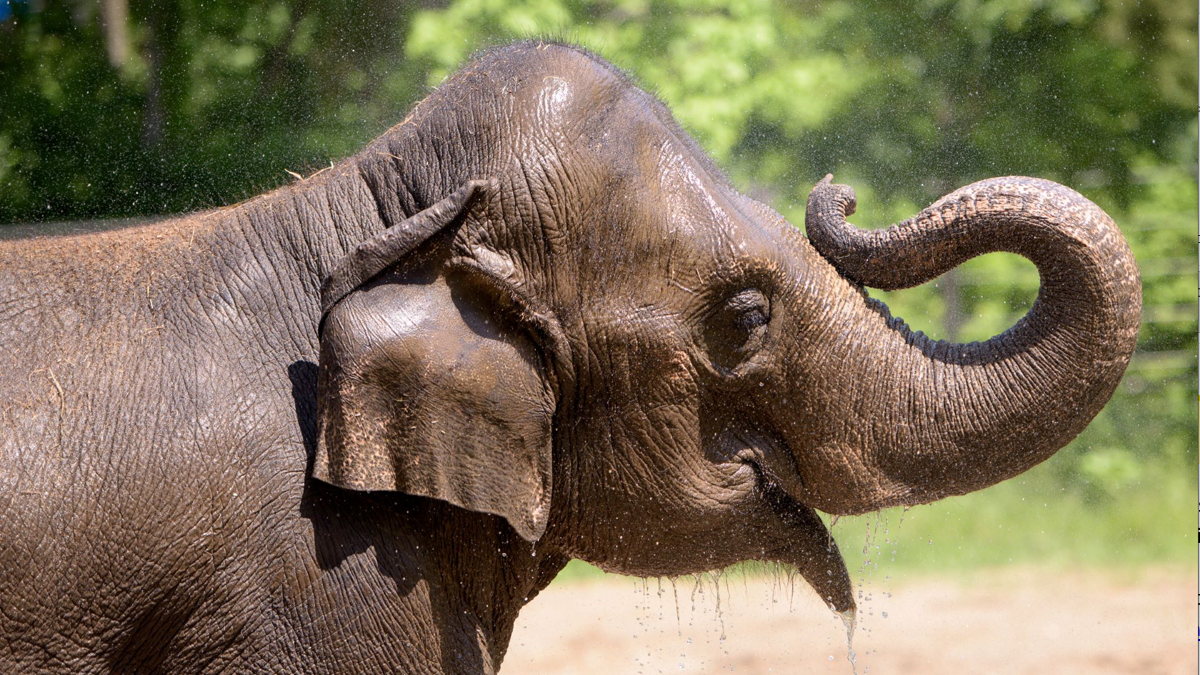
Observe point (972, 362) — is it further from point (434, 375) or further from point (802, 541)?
point (434, 375)

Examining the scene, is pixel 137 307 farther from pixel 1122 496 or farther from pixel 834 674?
pixel 1122 496

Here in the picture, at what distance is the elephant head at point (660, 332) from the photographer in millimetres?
2307

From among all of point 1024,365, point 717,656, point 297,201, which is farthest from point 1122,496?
point 297,201

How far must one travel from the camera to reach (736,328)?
2451 millimetres

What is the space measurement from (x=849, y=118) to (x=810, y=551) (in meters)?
7.85

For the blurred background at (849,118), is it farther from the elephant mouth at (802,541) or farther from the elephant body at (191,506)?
the elephant body at (191,506)

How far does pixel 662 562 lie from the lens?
2588 mm

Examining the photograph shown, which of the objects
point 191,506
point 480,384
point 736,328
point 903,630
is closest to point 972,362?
point 736,328

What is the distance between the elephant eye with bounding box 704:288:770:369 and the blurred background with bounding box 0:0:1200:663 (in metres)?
4.63

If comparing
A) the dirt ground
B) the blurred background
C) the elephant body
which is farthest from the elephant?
the blurred background

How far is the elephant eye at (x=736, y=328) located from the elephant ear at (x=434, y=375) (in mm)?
337

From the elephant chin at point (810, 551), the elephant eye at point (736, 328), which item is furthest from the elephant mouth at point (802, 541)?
the elephant eye at point (736, 328)

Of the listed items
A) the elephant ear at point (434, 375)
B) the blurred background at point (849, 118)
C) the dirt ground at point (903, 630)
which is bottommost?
the dirt ground at point (903, 630)

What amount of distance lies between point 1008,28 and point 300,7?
5533mm
